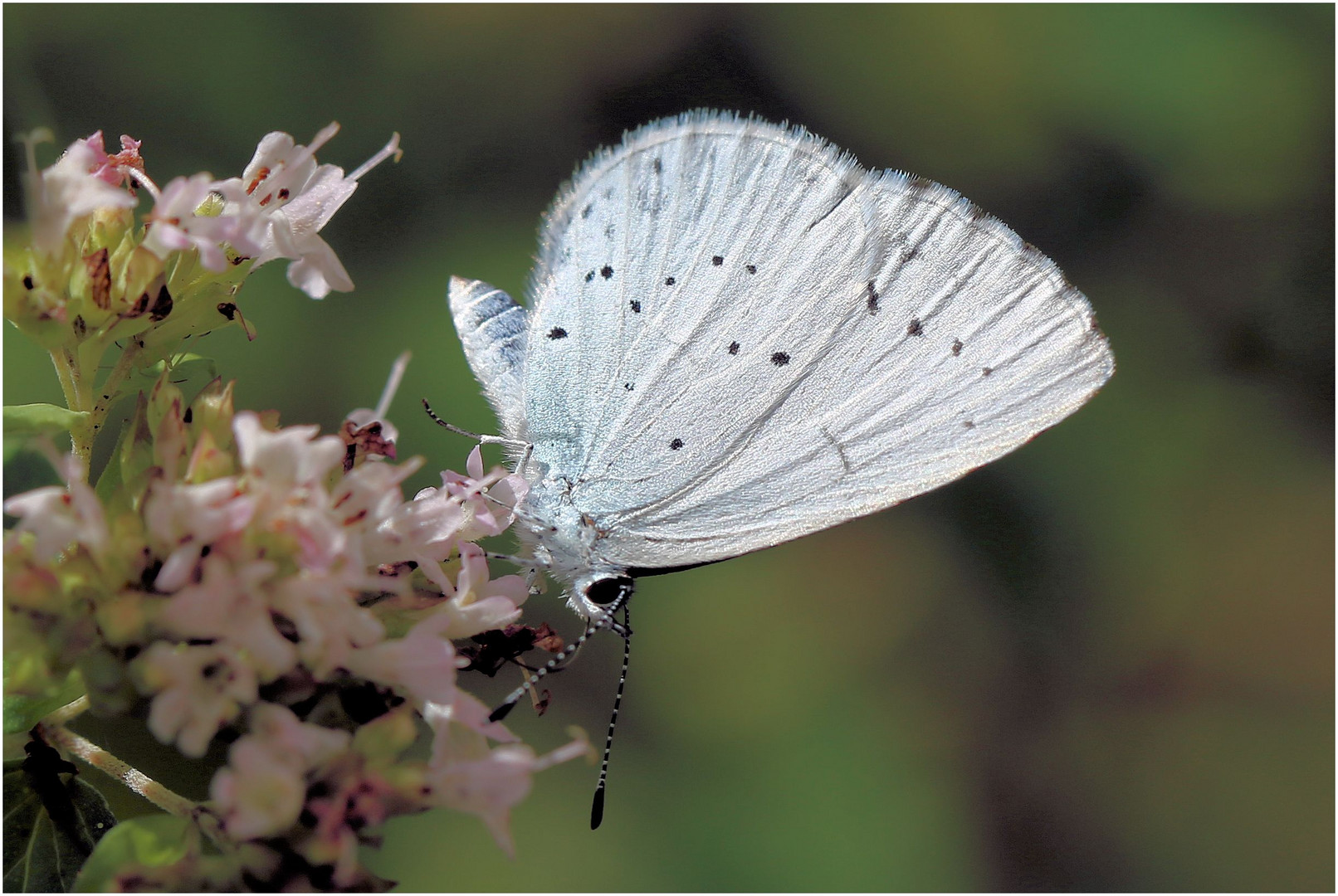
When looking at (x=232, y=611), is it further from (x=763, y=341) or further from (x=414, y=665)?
(x=763, y=341)

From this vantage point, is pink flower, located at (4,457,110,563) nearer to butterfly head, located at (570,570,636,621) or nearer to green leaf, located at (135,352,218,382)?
green leaf, located at (135,352,218,382)

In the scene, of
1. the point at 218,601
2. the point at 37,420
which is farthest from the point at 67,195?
the point at 218,601

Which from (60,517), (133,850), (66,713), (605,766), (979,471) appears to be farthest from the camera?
(979,471)

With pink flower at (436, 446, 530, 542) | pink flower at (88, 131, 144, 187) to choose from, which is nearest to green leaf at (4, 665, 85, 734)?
pink flower at (436, 446, 530, 542)

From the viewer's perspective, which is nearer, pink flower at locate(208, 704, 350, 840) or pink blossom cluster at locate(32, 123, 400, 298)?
pink flower at locate(208, 704, 350, 840)

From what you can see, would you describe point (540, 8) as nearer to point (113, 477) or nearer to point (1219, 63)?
point (1219, 63)
